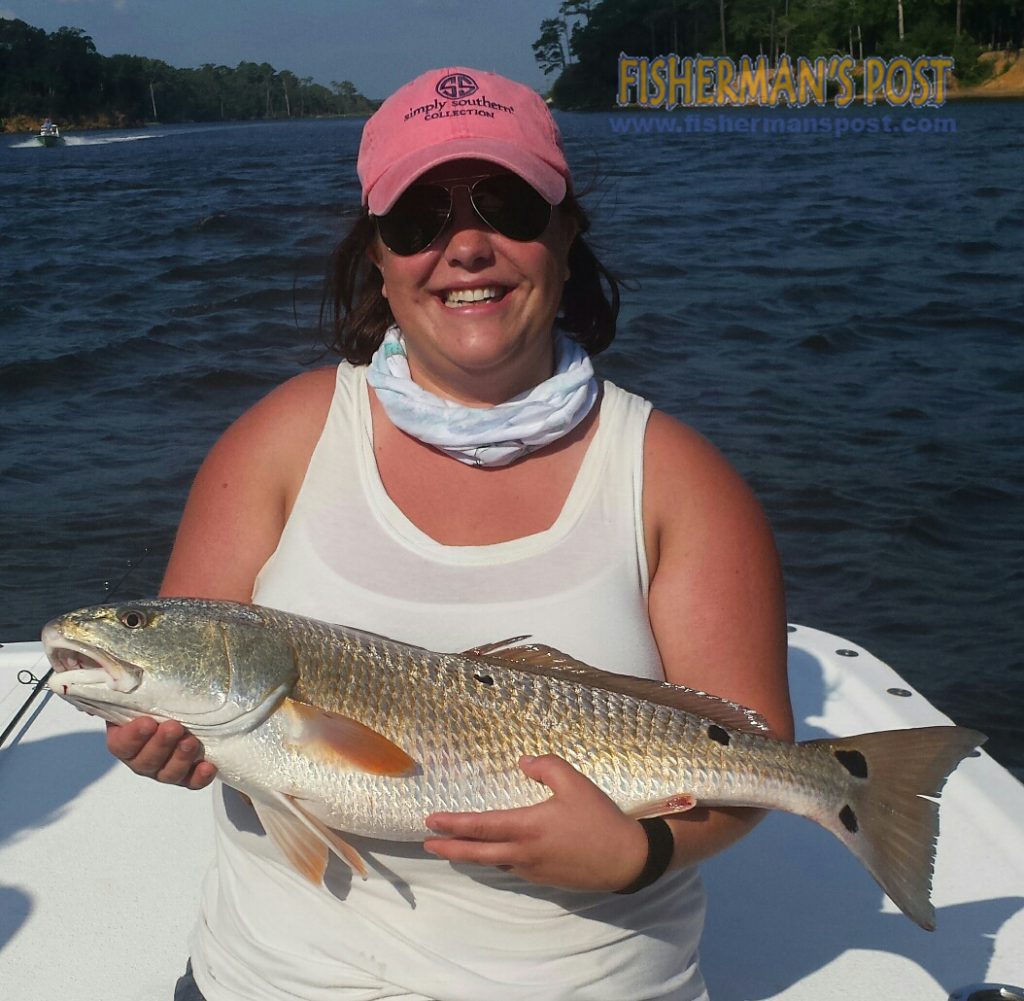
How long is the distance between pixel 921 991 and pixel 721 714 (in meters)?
0.97

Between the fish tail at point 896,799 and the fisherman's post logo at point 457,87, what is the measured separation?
4.83 ft

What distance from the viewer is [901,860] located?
7.48 ft

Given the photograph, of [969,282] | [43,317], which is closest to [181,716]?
[43,317]

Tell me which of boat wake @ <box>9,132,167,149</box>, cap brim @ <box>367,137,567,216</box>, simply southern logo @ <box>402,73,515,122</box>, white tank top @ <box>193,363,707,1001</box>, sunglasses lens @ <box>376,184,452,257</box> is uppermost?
boat wake @ <box>9,132,167,149</box>

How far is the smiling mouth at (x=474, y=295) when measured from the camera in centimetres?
256

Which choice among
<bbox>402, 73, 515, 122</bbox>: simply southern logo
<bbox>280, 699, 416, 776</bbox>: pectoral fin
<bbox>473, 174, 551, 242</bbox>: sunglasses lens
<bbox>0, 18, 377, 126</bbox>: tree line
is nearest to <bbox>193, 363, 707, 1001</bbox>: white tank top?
<bbox>280, 699, 416, 776</bbox>: pectoral fin

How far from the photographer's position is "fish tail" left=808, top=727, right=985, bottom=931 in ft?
7.47

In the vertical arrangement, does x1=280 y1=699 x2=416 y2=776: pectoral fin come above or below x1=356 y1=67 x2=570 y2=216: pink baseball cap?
below

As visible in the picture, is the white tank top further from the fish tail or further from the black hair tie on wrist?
the fish tail

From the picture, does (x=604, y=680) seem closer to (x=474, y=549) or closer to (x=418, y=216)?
(x=474, y=549)

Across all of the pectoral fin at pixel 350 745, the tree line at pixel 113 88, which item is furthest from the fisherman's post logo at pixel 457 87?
the tree line at pixel 113 88

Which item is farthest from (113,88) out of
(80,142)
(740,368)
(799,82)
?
(740,368)

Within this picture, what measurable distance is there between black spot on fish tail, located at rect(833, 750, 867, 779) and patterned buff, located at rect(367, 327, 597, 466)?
0.85 m

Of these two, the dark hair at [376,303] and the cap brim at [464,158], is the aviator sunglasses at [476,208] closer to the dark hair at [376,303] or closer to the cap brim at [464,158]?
the cap brim at [464,158]
